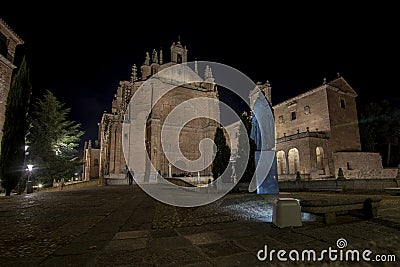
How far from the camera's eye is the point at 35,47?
2347 centimetres

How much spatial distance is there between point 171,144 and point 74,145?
12890 mm

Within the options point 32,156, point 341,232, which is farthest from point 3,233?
→ point 32,156

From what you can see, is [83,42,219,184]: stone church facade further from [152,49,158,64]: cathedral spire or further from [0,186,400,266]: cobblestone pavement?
[0,186,400,266]: cobblestone pavement

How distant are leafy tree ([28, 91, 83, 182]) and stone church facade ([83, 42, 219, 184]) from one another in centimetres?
475

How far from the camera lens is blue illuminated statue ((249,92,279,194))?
392 inches

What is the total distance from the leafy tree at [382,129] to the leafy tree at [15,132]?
41.3 metres

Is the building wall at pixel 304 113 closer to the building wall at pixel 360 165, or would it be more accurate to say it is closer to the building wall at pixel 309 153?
the building wall at pixel 309 153

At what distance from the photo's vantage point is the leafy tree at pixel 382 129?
3130 centimetres

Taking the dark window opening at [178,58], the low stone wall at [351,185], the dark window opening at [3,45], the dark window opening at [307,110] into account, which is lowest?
the low stone wall at [351,185]

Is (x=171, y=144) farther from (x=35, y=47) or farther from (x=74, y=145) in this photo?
(x=35, y=47)

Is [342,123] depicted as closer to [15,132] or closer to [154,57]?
[154,57]

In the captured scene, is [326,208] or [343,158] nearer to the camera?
[326,208]

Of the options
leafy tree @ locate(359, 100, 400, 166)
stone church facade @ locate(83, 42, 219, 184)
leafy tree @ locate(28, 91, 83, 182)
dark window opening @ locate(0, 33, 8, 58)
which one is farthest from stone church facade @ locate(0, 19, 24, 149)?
leafy tree @ locate(359, 100, 400, 166)

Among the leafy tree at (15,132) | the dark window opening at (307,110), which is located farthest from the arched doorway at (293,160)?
the leafy tree at (15,132)
